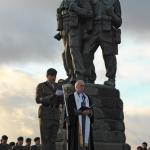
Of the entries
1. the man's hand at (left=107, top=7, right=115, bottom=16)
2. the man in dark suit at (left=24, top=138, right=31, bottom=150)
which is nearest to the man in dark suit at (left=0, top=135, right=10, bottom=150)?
the man in dark suit at (left=24, top=138, right=31, bottom=150)

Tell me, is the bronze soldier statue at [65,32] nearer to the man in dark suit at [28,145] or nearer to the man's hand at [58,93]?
the man in dark suit at [28,145]

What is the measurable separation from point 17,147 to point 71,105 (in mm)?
5890

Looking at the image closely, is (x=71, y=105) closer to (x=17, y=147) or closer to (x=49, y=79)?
(x=49, y=79)

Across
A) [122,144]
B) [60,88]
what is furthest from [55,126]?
[122,144]

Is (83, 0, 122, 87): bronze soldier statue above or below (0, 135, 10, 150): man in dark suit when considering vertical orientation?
above

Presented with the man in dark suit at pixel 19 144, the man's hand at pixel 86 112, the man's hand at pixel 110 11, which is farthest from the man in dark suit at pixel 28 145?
the man's hand at pixel 86 112

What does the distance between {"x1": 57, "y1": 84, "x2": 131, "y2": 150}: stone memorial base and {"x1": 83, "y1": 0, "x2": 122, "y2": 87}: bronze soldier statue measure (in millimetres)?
537

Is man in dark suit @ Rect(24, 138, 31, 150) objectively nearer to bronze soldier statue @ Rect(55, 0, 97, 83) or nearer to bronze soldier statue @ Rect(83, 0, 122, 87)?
bronze soldier statue @ Rect(55, 0, 97, 83)

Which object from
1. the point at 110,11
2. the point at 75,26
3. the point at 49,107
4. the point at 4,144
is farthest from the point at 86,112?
the point at 4,144

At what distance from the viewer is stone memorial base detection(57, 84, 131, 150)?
53.7 feet

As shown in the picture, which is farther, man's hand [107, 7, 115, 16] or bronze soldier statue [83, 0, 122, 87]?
man's hand [107, 7, 115, 16]

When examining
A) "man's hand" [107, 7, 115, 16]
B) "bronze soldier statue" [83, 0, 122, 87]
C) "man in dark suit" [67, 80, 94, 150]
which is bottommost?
"man in dark suit" [67, 80, 94, 150]

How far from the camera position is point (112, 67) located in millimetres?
17922

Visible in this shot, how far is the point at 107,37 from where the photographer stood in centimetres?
1756
